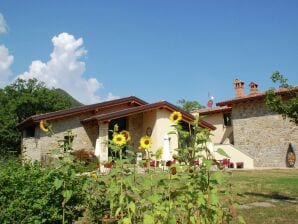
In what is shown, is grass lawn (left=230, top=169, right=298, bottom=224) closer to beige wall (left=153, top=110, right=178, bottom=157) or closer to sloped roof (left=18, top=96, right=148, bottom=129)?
beige wall (left=153, top=110, right=178, bottom=157)

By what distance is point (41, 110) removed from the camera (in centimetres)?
4291

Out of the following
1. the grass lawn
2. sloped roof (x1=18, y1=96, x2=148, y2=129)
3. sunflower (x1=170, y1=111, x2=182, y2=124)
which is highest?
sloped roof (x1=18, y1=96, x2=148, y2=129)

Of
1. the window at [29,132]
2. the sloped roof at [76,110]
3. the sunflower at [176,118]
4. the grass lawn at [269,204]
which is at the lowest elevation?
the grass lawn at [269,204]

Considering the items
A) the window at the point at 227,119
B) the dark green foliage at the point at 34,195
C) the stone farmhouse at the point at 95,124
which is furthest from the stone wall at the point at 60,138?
the dark green foliage at the point at 34,195

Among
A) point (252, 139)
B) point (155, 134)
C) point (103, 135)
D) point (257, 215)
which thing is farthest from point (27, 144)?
point (257, 215)

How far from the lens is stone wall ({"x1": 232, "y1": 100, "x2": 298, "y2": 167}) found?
1013 inches

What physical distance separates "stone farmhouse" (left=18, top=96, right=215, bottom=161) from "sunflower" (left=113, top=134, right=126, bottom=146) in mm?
18005

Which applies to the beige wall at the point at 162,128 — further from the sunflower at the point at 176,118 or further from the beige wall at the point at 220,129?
the sunflower at the point at 176,118

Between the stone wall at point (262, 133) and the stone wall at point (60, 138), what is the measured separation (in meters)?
10.3

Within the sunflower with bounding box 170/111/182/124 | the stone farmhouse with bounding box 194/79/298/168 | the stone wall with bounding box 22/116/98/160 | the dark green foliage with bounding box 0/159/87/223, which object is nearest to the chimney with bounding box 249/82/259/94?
the stone farmhouse with bounding box 194/79/298/168

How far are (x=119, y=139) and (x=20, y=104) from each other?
39489 millimetres

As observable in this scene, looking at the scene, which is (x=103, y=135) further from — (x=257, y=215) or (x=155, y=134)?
(x=257, y=215)

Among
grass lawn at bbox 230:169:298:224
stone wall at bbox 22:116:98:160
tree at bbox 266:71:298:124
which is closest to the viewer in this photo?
grass lawn at bbox 230:169:298:224

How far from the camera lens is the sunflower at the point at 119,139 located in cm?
400
